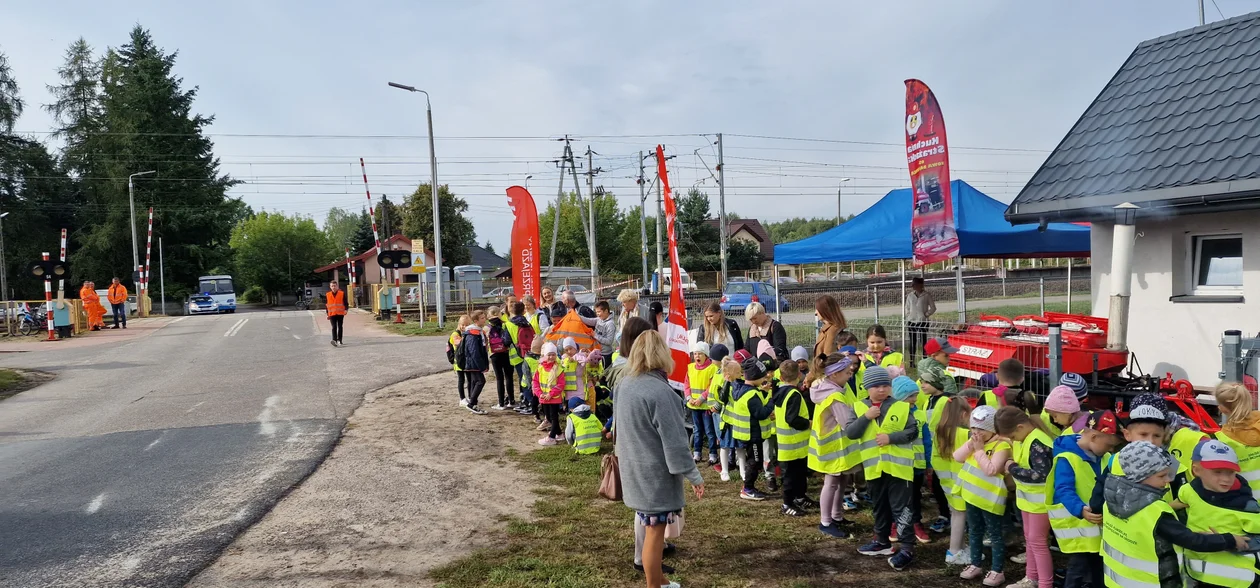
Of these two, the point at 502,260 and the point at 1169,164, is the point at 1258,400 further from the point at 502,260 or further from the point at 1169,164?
the point at 502,260

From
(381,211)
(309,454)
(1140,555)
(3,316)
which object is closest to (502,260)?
(381,211)

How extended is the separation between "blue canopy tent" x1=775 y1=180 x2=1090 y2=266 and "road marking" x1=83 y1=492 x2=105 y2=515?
30.7 ft

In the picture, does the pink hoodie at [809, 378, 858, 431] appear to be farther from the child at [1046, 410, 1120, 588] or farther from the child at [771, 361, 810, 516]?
the child at [1046, 410, 1120, 588]

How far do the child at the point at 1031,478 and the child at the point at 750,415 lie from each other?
2.32 meters

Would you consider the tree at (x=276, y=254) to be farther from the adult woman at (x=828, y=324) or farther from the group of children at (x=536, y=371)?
the adult woman at (x=828, y=324)

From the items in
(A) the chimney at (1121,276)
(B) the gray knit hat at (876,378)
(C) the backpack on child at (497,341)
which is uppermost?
(A) the chimney at (1121,276)

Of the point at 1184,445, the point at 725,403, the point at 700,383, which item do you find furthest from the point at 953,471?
the point at 700,383

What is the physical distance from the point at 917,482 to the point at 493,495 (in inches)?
140

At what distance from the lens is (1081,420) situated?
475cm

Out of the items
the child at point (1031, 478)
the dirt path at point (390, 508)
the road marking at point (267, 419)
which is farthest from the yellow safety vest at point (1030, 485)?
the road marking at point (267, 419)

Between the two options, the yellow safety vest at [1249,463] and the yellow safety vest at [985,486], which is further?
the yellow safety vest at [985,486]

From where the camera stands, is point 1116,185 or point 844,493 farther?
point 1116,185

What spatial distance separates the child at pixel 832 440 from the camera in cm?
559

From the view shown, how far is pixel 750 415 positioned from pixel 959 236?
5738mm
